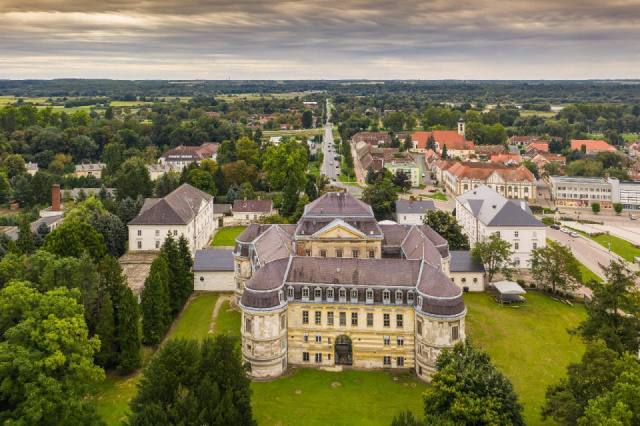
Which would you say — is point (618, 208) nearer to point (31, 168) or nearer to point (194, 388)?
point (194, 388)

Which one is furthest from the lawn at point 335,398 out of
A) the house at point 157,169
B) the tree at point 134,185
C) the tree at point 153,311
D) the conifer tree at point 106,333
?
the house at point 157,169

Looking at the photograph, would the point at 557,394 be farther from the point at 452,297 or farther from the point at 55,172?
the point at 55,172

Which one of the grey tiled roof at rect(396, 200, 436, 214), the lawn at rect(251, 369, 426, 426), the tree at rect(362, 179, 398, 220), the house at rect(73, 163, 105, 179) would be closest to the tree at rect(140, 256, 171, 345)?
the lawn at rect(251, 369, 426, 426)

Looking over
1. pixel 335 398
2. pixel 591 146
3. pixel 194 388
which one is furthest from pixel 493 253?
pixel 591 146

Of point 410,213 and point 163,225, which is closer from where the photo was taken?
point 163,225

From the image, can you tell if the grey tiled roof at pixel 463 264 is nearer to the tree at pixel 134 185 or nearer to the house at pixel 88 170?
the tree at pixel 134 185

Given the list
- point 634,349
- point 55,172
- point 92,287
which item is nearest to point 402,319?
point 634,349
